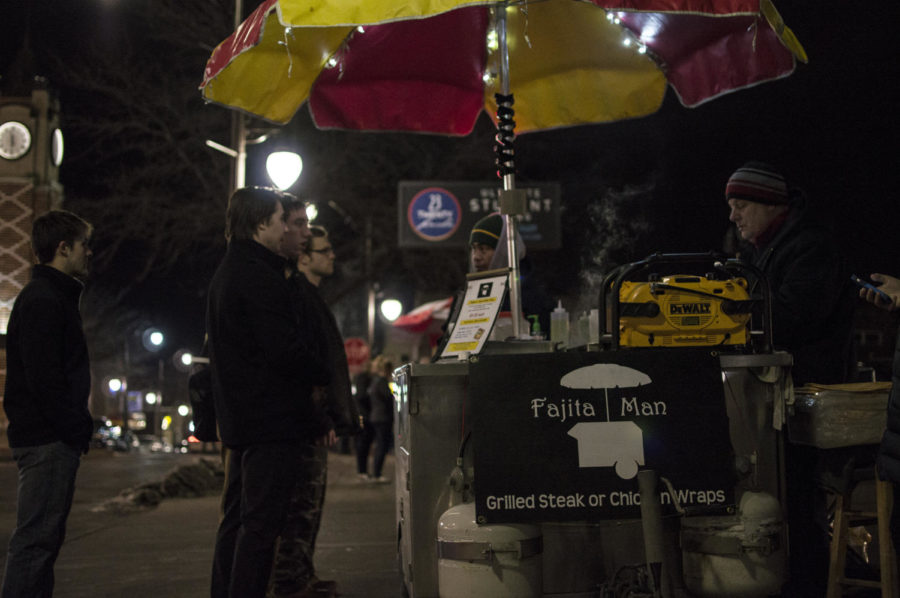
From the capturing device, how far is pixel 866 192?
1019 cm

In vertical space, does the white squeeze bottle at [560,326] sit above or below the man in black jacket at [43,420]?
above

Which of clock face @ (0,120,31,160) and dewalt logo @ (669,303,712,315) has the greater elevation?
clock face @ (0,120,31,160)

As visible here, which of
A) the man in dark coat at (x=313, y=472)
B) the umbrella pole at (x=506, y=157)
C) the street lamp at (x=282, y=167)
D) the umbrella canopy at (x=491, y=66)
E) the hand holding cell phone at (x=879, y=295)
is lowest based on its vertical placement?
the man in dark coat at (x=313, y=472)

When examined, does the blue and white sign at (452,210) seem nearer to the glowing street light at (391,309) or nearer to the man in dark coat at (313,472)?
the glowing street light at (391,309)

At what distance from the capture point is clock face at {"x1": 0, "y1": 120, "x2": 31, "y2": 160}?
3512 cm

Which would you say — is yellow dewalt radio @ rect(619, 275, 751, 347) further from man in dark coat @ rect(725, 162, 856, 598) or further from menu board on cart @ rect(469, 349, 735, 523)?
man in dark coat @ rect(725, 162, 856, 598)

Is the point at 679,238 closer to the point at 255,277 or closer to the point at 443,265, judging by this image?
the point at 255,277

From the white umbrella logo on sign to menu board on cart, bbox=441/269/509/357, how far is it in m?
0.65

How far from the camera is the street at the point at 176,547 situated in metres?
6.56

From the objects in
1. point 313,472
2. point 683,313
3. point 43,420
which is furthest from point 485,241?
point 43,420

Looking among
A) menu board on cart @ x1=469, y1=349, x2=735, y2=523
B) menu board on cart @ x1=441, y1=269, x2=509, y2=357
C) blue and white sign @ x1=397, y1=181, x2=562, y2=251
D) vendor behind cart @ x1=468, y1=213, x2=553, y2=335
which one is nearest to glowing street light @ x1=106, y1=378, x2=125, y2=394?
blue and white sign @ x1=397, y1=181, x2=562, y2=251

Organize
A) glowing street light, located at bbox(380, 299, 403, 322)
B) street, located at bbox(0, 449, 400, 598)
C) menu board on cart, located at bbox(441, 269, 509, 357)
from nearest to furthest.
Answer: menu board on cart, located at bbox(441, 269, 509, 357), street, located at bbox(0, 449, 400, 598), glowing street light, located at bbox(380, 299, 403, 322)

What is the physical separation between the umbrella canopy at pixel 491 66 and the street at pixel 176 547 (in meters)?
3.20

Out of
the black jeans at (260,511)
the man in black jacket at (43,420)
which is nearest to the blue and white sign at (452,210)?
the man in black jacket at (43,420)
